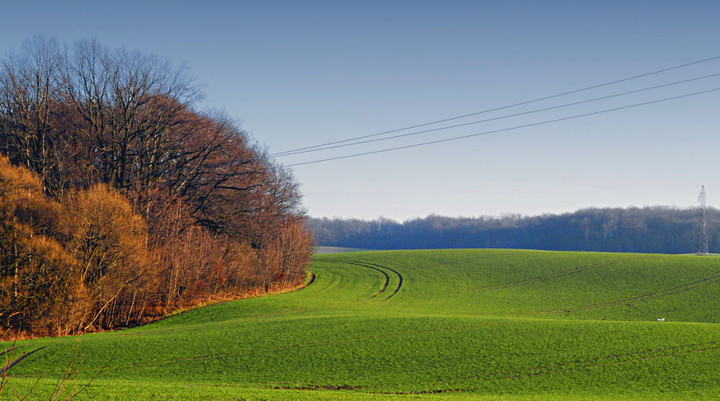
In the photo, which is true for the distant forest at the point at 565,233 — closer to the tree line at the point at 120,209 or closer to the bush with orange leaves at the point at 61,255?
the tree line at the point at 120,209

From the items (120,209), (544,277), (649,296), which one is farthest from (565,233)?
(120,209)

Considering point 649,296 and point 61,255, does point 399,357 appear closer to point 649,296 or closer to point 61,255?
point 61,255

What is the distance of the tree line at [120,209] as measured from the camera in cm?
3466

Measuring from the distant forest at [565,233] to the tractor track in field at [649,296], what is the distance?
79.3 meters

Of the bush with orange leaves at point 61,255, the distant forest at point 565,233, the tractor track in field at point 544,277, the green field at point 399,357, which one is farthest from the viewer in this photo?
the distant forest at point 565,233

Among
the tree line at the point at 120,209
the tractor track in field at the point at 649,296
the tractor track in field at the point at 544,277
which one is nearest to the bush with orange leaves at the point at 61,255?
the tree line at the point at 120,209

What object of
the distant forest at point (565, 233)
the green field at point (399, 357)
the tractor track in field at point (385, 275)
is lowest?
the green field at point (399, 357)

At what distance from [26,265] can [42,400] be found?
2417 centimetres

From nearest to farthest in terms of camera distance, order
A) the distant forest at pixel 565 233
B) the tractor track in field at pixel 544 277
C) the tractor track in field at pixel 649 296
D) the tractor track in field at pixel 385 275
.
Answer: the tractor track in field at pixel 649 296 < the tractor track in field at pixel 385 275 < the tractor track in field at pixel 544 277 < the distant forest at pixel 565 233

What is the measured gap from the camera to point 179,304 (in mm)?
47250

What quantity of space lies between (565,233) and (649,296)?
4146 inches

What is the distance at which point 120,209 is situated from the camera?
3784cm

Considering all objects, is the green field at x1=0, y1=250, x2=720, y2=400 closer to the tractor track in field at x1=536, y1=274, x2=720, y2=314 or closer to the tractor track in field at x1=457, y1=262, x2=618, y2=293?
the tractor track in field at x1=536, y1=274, x2=720, y2=314

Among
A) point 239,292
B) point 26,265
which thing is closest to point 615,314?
point 239,292
